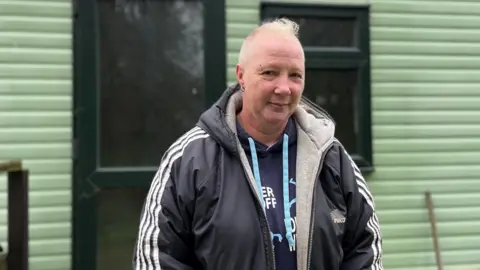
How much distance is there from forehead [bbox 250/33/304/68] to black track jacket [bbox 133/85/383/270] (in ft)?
0.72

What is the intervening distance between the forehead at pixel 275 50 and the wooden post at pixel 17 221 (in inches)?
76.4

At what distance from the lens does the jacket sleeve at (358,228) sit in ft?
5.90

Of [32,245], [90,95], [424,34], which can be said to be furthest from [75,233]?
[424,34]

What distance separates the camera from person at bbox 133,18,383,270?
1.64 metres

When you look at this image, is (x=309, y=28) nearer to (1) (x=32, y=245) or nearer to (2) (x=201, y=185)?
(1) (x=32, y=245)

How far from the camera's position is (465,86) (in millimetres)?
4371

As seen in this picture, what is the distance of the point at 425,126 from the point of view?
14.0 feet

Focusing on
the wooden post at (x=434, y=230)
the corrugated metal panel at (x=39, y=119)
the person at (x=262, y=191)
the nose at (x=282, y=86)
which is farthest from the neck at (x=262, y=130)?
the wooden post at (x=434, y=230)

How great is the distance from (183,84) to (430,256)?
2211 millimetres

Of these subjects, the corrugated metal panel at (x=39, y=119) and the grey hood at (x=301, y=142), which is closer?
the grey hood at (x=301, y=142)

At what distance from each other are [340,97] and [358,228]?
8.22 ft

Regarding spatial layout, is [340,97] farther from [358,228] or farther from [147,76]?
[358,228]

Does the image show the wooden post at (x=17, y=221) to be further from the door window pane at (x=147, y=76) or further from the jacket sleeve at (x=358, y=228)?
the jacket sleeve at (x=358, y=228)

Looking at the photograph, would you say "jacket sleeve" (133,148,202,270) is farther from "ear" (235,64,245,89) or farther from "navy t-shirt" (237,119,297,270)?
"ear" (235,64,245,89)
